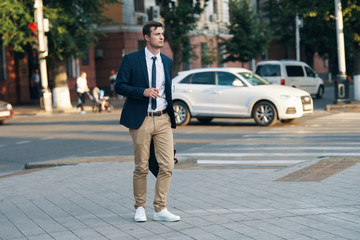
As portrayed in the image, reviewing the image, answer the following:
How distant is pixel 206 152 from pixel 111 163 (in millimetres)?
2540

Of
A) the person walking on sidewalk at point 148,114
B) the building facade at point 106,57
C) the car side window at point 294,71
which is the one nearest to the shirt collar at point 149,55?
the person walking on sidewalk at point 148,114

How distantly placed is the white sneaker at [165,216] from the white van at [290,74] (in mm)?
23807

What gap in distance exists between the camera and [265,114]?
1789cm

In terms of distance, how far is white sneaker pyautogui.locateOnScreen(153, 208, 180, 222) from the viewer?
6.10 metres

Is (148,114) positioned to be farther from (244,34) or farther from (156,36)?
(244,34)

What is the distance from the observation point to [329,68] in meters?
68.8

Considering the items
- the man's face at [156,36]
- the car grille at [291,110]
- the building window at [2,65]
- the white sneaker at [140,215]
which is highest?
the building window at [2,65]

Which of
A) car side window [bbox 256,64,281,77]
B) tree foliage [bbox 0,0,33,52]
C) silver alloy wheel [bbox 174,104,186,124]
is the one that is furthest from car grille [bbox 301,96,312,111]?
tree foliage [bbox 0,0,33,52]

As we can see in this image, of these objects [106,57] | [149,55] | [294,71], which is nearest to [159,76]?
[149,55]

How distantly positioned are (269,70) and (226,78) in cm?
1247

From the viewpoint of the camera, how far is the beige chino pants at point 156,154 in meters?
6.19

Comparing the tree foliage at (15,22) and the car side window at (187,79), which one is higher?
the tree foliage at (15,22)

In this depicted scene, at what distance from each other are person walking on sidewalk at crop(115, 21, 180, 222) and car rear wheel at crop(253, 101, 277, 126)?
1179 cm

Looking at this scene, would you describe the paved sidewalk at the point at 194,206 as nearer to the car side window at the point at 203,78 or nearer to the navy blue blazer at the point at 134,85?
the navy blue blazer at the point at 134,85
